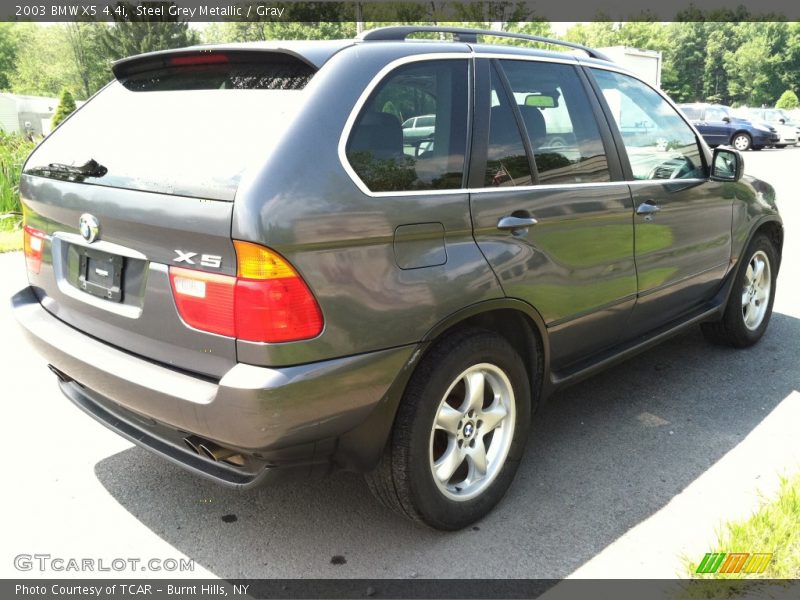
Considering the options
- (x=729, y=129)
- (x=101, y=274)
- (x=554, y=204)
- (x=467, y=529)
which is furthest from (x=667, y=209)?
(x=729, y=129)

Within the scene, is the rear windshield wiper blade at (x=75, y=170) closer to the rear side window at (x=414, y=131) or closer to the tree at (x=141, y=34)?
the rear side window at (x=414, y=131)

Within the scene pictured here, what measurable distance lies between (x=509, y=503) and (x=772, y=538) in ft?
3.41

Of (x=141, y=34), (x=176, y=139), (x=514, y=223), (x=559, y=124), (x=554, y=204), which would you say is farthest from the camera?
(x=141, y=34)

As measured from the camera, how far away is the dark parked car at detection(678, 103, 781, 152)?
89.3 feet

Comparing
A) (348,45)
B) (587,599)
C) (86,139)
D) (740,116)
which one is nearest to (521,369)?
(587,599)

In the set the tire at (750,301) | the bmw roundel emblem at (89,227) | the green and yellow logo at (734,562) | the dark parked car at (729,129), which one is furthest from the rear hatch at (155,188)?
the dark parked car at (729,129)

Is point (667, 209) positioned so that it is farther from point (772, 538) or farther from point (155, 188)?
point (155, 188)

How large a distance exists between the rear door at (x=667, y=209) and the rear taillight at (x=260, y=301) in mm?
2060

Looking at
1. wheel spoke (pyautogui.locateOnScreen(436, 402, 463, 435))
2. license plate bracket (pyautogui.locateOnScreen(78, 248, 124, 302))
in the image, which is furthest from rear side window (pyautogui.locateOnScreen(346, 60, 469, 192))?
license plate bracket (pyautogui.locateOnScreen(78, 248, 124, 302))

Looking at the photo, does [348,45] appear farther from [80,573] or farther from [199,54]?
[80,573]

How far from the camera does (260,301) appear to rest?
220cm

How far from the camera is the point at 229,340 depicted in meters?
2.26

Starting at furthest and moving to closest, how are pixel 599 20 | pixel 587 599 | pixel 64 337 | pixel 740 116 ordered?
pixel 599 20, pixel 740 116, pixel 64 337, pixel 587 599

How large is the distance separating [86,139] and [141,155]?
515mm
